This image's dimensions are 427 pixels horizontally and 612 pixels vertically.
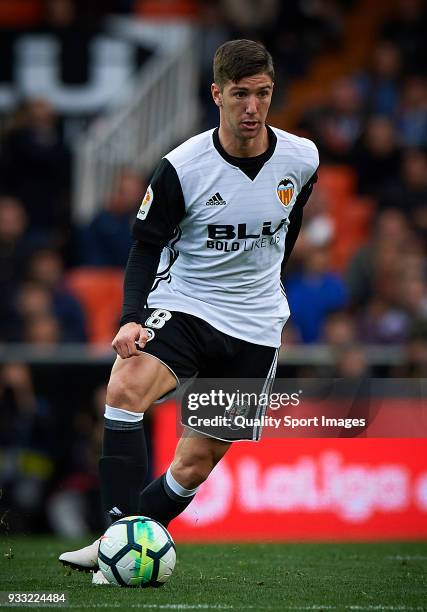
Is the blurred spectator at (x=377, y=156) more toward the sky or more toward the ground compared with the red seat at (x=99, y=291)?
more toward the sky

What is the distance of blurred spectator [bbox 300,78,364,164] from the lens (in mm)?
14789

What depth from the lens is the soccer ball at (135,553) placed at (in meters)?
5.73

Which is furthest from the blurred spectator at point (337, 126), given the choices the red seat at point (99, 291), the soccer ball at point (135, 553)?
the soccer ball at point (135, 553)

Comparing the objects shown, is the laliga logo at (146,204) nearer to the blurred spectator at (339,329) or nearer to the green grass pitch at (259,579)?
the green grass pitch at (259,579)

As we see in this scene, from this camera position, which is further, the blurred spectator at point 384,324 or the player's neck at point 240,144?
the blurred spectator at point 384,324

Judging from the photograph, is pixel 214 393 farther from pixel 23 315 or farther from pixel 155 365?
pixel 23 315

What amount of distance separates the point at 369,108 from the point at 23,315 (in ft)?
18.8

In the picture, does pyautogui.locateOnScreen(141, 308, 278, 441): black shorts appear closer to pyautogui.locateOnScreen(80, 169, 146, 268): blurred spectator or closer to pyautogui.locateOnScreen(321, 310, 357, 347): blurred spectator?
pyautogui.locateOnScreen(321, 310, 357, 347): blurred spectator

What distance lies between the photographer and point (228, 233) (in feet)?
20.5

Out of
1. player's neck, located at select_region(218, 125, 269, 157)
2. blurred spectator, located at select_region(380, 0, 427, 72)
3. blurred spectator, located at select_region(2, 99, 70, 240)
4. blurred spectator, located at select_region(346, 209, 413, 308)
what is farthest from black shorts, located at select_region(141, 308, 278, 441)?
blurred spectator, located at select_region(380, 0, 427, 72)

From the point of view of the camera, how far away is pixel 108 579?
5875 mm

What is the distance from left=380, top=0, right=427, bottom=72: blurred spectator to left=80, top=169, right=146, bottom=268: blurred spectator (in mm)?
4293

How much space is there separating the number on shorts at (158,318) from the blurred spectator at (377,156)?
8.35m

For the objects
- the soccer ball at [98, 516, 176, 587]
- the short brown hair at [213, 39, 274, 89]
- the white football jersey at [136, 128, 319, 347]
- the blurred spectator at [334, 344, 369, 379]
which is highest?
the short brown hair at [213, 39, 274, 89]
